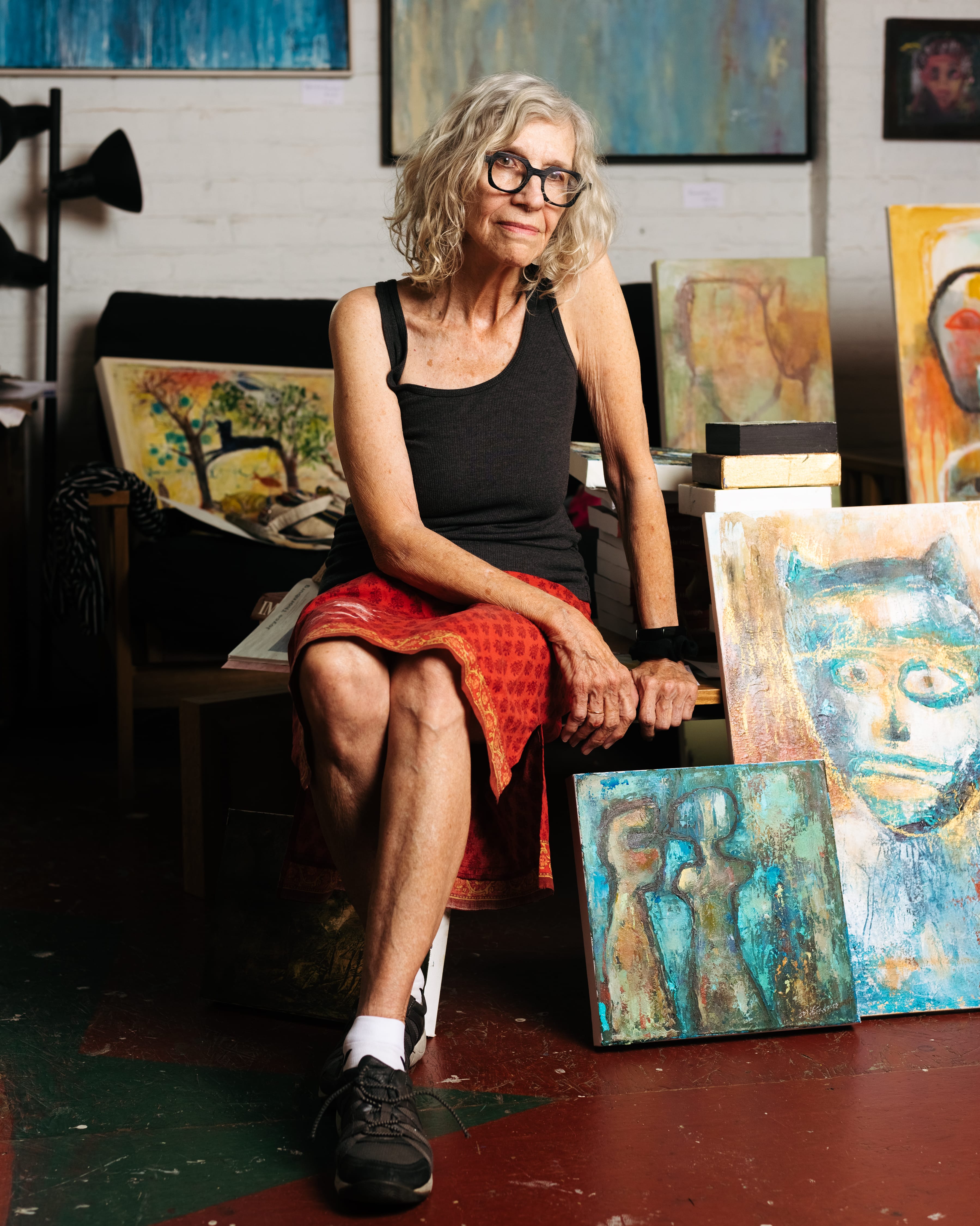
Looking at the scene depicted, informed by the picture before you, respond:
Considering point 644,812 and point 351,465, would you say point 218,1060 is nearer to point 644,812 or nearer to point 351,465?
point 644,812

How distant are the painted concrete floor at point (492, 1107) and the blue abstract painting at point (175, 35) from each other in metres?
2.71

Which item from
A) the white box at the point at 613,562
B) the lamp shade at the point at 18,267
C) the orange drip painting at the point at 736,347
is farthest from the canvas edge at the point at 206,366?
the white box at the point at 613,562

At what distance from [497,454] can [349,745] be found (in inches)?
19.5

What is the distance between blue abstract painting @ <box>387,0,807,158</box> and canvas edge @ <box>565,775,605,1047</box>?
269 centimetres

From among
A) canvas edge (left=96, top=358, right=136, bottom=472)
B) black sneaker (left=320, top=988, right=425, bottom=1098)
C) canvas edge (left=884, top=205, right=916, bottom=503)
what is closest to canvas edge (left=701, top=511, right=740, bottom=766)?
black sneaker (left=320, top=988, right=425, bottom=1098)

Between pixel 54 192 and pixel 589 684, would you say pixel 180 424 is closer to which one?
pixel 54 192

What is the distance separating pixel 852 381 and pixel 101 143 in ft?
7.91

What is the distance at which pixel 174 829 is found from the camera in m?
2.71

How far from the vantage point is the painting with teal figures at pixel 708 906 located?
1.68m

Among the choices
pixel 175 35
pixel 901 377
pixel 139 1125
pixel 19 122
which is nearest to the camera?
pixel 139 1125

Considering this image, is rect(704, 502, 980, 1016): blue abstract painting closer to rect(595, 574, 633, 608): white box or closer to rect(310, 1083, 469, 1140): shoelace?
rect(595, 574, 633, 608): white box

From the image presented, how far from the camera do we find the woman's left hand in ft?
5.65

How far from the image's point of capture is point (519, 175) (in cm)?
174

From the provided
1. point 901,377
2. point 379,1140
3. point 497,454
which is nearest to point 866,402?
point 901,377
